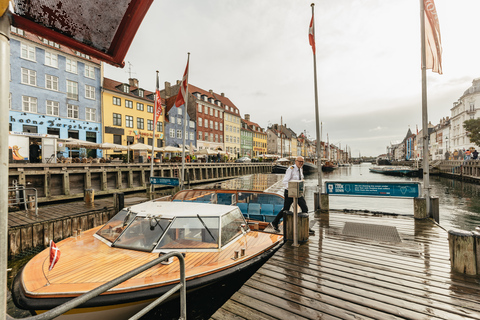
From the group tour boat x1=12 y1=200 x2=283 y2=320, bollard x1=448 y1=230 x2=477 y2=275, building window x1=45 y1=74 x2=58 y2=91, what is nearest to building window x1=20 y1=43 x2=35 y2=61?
building window x1=45 y1=74 x2=58 y2=91

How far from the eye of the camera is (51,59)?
1038 inches

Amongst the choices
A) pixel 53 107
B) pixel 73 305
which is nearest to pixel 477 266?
pixel 73 305

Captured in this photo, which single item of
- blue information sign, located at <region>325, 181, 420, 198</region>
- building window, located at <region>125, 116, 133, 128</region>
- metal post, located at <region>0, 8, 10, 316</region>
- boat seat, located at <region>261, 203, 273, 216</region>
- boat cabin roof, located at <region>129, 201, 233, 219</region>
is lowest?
boat seat, located at <region>261, 203, 273, 216</region>

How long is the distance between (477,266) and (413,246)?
1.32 metres

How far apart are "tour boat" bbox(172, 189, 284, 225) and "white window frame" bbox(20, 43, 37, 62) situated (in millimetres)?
27357

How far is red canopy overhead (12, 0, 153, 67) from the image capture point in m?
1.17

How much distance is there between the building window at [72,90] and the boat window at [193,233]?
3083 cm

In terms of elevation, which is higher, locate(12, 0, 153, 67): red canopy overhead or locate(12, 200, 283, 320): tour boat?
locate(12, 0, 153, 67): red canopy overhead

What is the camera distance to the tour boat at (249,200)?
27.6ft

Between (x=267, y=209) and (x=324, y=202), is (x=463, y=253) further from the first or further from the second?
(x=267, y=209)

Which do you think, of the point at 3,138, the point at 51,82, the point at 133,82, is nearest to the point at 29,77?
the point at 51,82

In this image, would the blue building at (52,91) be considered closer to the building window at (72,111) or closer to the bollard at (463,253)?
the building window at (72,111)

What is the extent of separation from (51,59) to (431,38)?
3410 centimetres

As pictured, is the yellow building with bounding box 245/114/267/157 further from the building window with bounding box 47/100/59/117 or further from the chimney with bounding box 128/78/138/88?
the building window with bounding box 47/100/59/117
